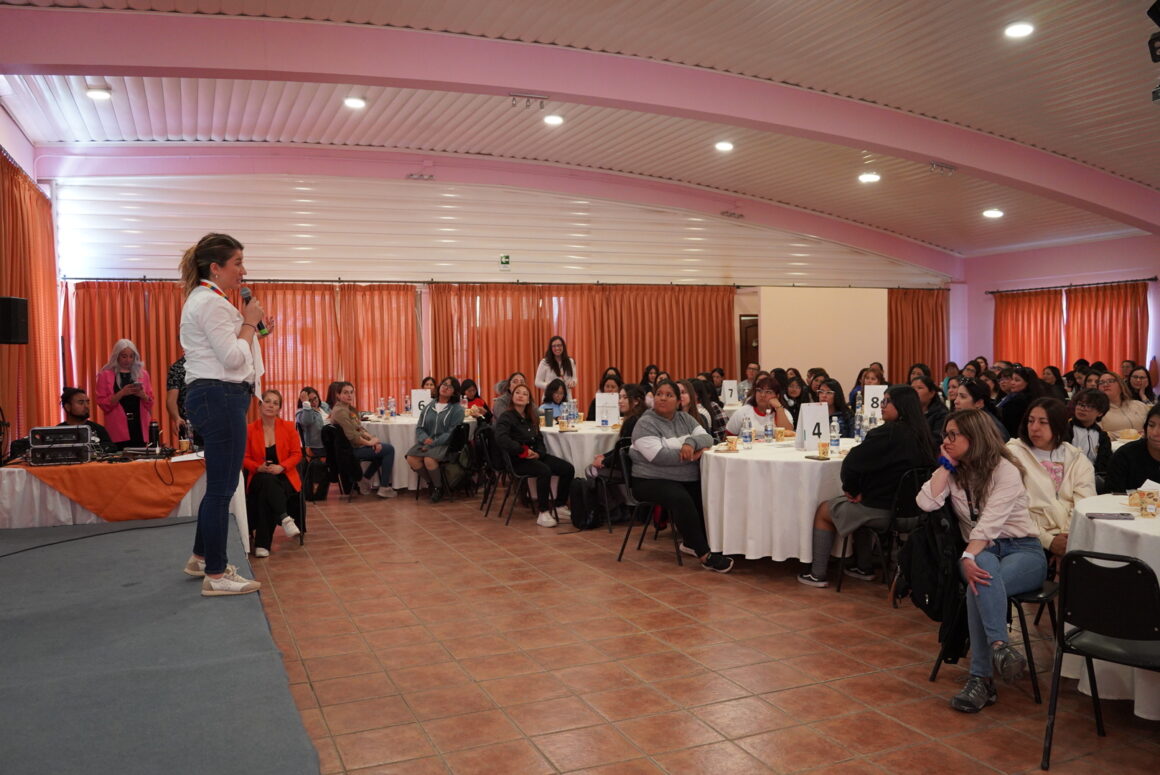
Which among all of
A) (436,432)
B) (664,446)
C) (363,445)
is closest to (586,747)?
(664,446)

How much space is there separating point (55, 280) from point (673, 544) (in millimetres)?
7062

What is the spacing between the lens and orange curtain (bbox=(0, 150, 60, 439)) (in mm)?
6844

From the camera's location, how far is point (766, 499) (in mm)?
5359

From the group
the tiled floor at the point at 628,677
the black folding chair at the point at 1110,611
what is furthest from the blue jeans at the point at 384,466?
the black folding chair at the point at 1110,611

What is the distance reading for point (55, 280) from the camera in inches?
367

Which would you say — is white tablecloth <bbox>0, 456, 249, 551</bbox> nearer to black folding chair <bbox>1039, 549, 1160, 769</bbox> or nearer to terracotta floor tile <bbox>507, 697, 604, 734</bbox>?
terracotta floor tile <bbox>507, 697, 604, 734</bbox>

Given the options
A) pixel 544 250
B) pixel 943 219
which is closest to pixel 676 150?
pixel 544 250

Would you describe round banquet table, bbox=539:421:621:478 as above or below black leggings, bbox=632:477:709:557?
above

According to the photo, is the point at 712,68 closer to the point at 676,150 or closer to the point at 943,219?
the point at 676,150

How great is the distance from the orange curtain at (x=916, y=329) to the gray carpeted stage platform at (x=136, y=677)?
11.8 m

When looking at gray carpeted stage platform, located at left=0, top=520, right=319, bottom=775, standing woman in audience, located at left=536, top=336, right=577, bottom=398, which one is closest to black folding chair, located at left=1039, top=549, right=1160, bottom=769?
gray carpeted stage platform, located at left=0, top=520, right=319, bottom=775

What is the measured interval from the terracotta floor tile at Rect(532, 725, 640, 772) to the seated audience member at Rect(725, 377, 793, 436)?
368cm

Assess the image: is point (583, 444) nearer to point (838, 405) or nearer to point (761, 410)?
point (761, 410)

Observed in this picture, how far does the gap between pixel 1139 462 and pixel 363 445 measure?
6182 mm
